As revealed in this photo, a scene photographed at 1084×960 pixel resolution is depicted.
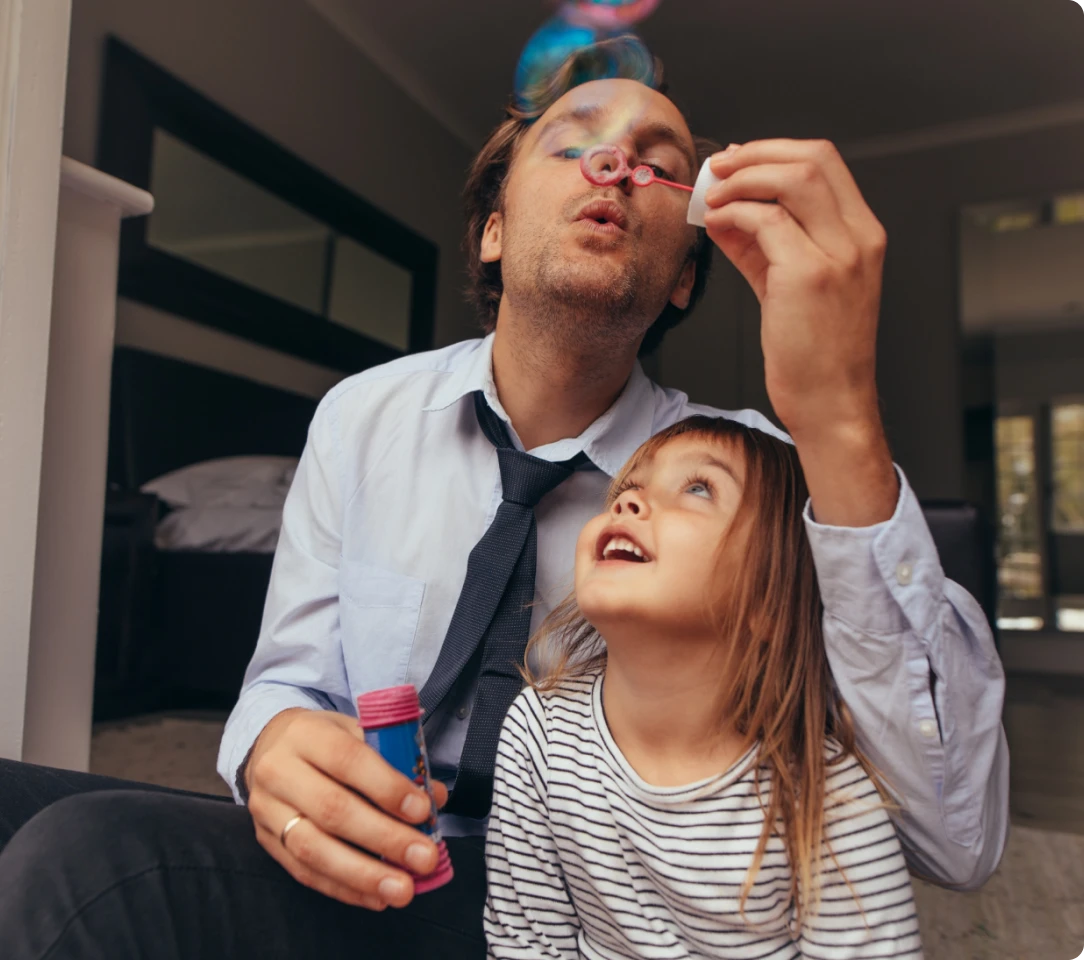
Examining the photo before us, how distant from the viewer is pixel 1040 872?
180 centimetres

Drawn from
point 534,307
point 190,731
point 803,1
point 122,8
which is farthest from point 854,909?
point 803,1

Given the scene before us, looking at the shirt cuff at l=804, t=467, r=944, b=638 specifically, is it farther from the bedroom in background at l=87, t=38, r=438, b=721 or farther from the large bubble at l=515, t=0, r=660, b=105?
the bedroom in background at l=87, t=38, r=438, b=721

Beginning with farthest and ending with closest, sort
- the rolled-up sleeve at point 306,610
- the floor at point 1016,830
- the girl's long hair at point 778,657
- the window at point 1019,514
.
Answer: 1. the window at point 1019,514
2. the floor at point 1016,830
3. the rolled-up sleeve at point 306,610
4. the girl's long hair at point 778,657

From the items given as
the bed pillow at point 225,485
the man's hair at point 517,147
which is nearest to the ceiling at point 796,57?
the bed pillow at point 225,485

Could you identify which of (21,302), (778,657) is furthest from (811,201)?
(21,302)

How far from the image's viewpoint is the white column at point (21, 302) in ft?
3.51

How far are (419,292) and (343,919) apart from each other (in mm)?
3974

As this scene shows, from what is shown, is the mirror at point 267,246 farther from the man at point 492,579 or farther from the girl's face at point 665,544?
the girl's face at point 665,544

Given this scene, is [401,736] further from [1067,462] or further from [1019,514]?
[1067,462]

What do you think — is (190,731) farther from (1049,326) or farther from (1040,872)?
(1049,326)

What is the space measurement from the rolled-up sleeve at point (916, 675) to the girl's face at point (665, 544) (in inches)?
4.5

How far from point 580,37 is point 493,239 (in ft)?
0.96

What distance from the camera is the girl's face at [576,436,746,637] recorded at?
77 centimetres

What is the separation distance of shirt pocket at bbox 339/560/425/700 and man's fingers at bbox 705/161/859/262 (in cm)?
59
